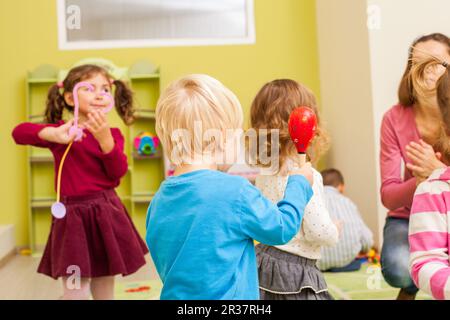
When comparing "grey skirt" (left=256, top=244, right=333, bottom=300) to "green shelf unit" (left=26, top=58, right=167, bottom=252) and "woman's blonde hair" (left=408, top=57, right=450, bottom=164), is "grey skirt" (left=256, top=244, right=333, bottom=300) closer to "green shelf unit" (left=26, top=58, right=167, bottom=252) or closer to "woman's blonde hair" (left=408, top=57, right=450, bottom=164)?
"woman's blonde hair" (left=408, top=57, right=450, bottom=164)

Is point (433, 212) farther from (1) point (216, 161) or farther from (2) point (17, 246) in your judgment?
(2) point (17, 246)

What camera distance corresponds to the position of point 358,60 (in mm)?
3363

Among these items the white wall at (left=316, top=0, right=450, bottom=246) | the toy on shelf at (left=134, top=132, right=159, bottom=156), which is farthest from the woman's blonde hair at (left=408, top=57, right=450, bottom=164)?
the toy on shelf at (left=134, top=132, right=159, bottom=156)

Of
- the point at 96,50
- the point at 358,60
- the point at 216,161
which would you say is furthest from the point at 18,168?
the point at 216,161

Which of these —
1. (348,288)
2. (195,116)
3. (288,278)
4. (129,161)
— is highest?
(195,116)

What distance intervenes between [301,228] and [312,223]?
41 millimetres

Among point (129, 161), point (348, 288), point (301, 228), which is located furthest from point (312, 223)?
point (129, 161)

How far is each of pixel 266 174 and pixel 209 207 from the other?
0.39m

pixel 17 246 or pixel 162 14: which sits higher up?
pixel 162 14

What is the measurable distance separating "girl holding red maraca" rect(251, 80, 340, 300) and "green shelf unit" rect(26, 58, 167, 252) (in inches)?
99.8

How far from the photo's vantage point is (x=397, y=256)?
1852 millimetres

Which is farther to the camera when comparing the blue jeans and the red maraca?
the blue jeans

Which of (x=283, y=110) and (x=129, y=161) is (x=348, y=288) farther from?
(x=129, y=161)

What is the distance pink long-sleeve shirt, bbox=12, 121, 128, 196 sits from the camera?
194 centimetres
